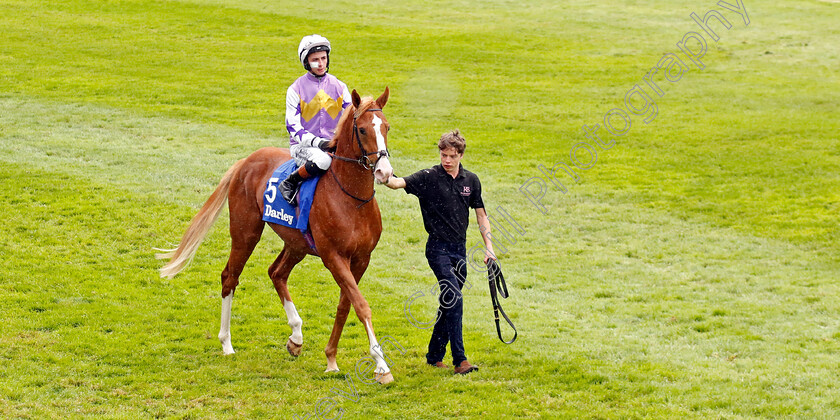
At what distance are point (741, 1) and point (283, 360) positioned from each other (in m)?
33.4

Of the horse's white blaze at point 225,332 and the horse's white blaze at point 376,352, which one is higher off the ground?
the horse's white blaze at point 376,352

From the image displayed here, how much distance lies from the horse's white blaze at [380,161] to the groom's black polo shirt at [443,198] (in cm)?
70

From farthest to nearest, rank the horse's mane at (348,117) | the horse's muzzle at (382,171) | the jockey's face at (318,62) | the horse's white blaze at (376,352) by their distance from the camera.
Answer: the jockey's face at (318,62)
the horse's white blaze at (376,352)
the horse's mane at (348,117)
the horse's muzzle at (382,171)

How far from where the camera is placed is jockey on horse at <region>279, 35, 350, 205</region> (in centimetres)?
692

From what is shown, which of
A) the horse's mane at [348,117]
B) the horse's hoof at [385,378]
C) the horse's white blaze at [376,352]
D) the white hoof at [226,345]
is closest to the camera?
the horse's mane at [348,117]

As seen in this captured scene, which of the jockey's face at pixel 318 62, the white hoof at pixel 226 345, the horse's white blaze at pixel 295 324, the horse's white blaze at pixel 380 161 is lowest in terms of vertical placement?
the white hoof at pixel 226 345

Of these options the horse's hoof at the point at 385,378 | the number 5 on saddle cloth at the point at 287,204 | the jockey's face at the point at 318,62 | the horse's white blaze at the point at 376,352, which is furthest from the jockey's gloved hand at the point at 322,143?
the horse's hoof at the point at 385,378

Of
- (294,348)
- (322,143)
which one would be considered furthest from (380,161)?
(294,348)

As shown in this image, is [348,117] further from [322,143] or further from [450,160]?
[450,160]

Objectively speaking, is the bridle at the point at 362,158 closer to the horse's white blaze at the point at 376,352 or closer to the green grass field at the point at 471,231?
the horse's white blaze at the point at 376,352

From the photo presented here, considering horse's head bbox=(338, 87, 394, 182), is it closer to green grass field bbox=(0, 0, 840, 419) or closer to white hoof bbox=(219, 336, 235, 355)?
green grass field bbox=(0, 0, 840, 419)

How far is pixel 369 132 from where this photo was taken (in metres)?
6.21

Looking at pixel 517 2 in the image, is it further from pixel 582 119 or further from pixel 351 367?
pixel 351 367

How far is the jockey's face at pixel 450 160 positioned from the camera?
264 inches
